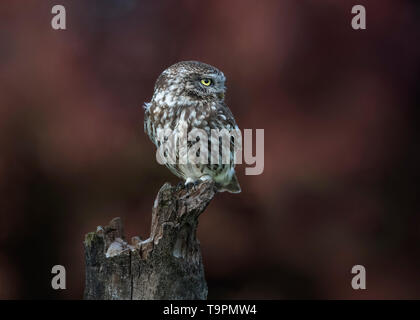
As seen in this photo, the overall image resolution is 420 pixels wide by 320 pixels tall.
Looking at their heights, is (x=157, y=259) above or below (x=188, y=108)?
below

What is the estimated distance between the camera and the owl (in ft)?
11.5

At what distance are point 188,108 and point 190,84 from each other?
171mm

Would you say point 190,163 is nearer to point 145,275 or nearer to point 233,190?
point 233,190

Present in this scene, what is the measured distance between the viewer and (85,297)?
9.44ft

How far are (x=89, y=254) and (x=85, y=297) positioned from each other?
250 millimetres

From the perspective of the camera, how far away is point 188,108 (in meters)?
3.57

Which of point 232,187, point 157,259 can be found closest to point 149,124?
point 232,187

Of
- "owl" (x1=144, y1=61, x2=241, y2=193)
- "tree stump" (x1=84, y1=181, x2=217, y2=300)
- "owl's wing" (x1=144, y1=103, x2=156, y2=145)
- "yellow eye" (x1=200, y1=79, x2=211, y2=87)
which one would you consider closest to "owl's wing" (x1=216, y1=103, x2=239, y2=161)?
"owl" (x1=144, y1=61, x2=241, y2=193)

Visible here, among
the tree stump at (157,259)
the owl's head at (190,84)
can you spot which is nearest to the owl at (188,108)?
A: the owl's head at (190,84)

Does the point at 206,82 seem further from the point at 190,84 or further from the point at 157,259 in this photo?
the point at 157,259

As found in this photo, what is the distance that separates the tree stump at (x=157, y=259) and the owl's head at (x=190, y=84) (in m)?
0.87
